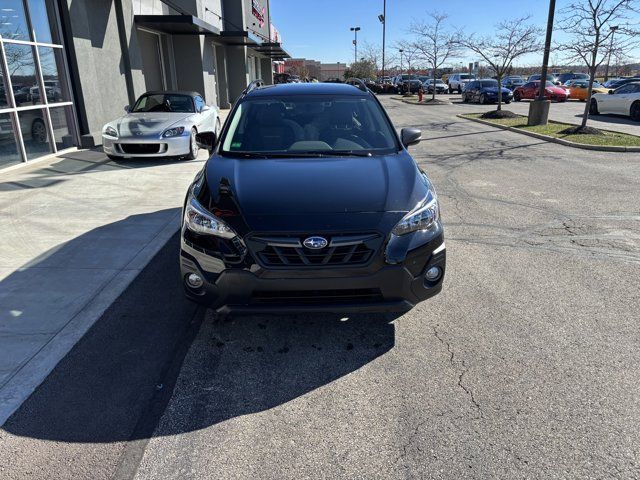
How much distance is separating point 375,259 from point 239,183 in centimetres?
117

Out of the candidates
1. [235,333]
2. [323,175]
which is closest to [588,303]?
[323,175]

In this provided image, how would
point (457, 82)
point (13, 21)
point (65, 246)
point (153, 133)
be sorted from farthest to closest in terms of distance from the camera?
point (457, 82), point (153, 133), point (13, 21), point (65, 246)

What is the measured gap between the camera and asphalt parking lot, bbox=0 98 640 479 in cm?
245

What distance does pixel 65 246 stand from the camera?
17.7ft

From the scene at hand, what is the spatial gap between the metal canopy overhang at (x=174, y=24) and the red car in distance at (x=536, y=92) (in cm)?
2030

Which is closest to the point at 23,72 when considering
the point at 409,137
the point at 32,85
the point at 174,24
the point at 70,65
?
the point at 32,85

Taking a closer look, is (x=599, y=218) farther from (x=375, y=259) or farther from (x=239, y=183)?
(x=239, y=183)

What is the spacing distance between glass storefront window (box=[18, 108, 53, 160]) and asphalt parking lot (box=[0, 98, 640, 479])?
6.99 meters

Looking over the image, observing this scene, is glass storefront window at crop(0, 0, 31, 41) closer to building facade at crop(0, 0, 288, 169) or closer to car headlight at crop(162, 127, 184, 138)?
building facade at crop(0, 0, 288, 169)

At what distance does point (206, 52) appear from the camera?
861 inches

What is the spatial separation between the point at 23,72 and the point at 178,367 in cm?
935

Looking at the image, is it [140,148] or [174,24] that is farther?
[174,24]

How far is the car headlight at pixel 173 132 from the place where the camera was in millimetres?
9977

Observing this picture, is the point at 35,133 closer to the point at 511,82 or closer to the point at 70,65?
the point at 70,65
